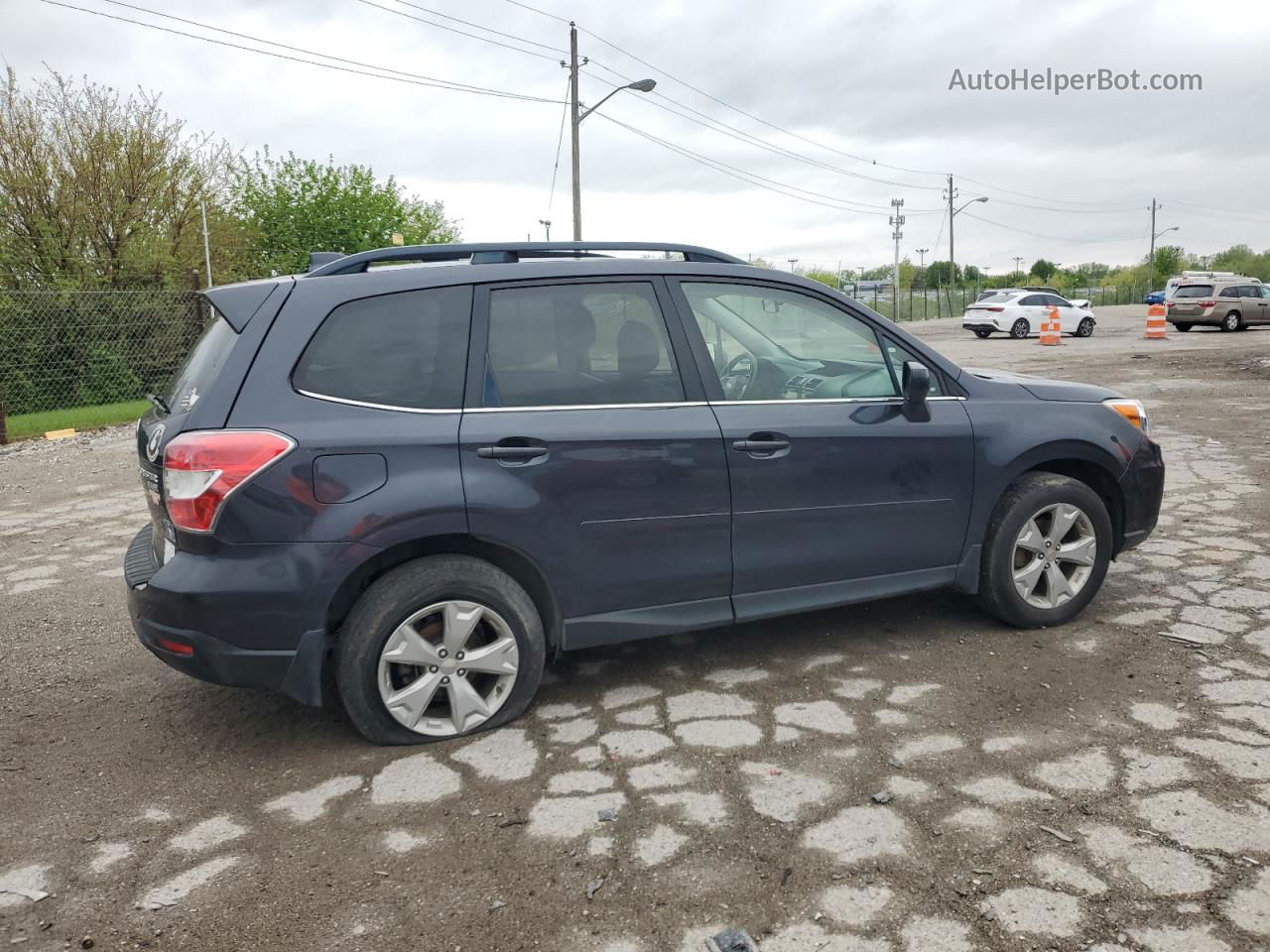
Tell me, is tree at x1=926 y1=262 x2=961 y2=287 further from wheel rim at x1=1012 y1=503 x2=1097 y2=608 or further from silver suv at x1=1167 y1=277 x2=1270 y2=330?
wheel rim at x1=1012 y1=503 x2=1097 y2=608

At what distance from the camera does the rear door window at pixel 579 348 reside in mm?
3613

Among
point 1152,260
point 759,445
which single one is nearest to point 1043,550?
point 759,445

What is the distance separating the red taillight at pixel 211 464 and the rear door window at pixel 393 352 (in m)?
0.24

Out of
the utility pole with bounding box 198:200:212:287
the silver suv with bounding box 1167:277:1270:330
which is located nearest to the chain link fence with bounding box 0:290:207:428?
the utility pole with bounding box 198:200:212:287

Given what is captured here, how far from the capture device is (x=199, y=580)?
3229 mm

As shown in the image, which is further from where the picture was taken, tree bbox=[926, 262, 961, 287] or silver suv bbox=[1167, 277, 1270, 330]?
tree bbox=[926, 262, 961, 287]

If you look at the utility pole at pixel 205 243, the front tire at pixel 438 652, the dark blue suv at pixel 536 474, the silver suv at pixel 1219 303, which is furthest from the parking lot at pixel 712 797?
the silver suv at pixel 1219 303

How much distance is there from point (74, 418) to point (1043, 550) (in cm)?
1364

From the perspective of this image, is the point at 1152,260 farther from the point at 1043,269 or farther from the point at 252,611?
the point at 252,611

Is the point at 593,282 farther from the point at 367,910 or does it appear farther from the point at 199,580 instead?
the point at 367,910

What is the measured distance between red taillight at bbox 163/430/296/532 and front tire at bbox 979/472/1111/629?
2941mm

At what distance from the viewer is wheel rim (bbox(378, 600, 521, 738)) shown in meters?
3.41

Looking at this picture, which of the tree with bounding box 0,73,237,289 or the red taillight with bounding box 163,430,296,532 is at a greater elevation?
the tree with bounding box 0,73,237,289

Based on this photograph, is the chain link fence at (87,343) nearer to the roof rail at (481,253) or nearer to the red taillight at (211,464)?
the roof rail at (481,253)
